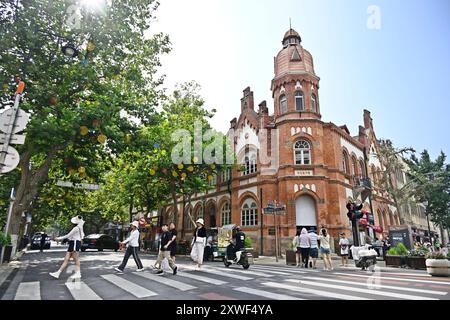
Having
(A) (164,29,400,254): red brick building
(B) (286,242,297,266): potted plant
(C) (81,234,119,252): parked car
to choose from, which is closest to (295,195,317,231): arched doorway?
(A) (164,29,400,254): red brick building

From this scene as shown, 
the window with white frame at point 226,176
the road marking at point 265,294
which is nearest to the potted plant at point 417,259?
the road marking at point 265,294

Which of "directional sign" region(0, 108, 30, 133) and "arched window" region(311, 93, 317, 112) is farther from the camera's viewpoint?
"arched window" region(311, 93, 317, 112)

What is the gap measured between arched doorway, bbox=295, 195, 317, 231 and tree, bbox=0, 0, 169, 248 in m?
13.7

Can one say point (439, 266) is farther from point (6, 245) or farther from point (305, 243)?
point (6, 245)

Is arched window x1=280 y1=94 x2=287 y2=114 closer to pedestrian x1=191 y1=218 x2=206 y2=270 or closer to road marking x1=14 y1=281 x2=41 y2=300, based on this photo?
pedestrian x1=191 y1=218 x2=206 y2=270

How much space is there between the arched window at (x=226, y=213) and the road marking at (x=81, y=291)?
802 inches

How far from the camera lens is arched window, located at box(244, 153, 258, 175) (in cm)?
2512

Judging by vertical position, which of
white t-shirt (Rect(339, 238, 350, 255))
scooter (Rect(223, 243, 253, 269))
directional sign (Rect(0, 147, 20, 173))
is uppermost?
directional sign (Rect(0, 147, 20, 173))

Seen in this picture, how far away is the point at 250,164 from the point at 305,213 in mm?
6636
